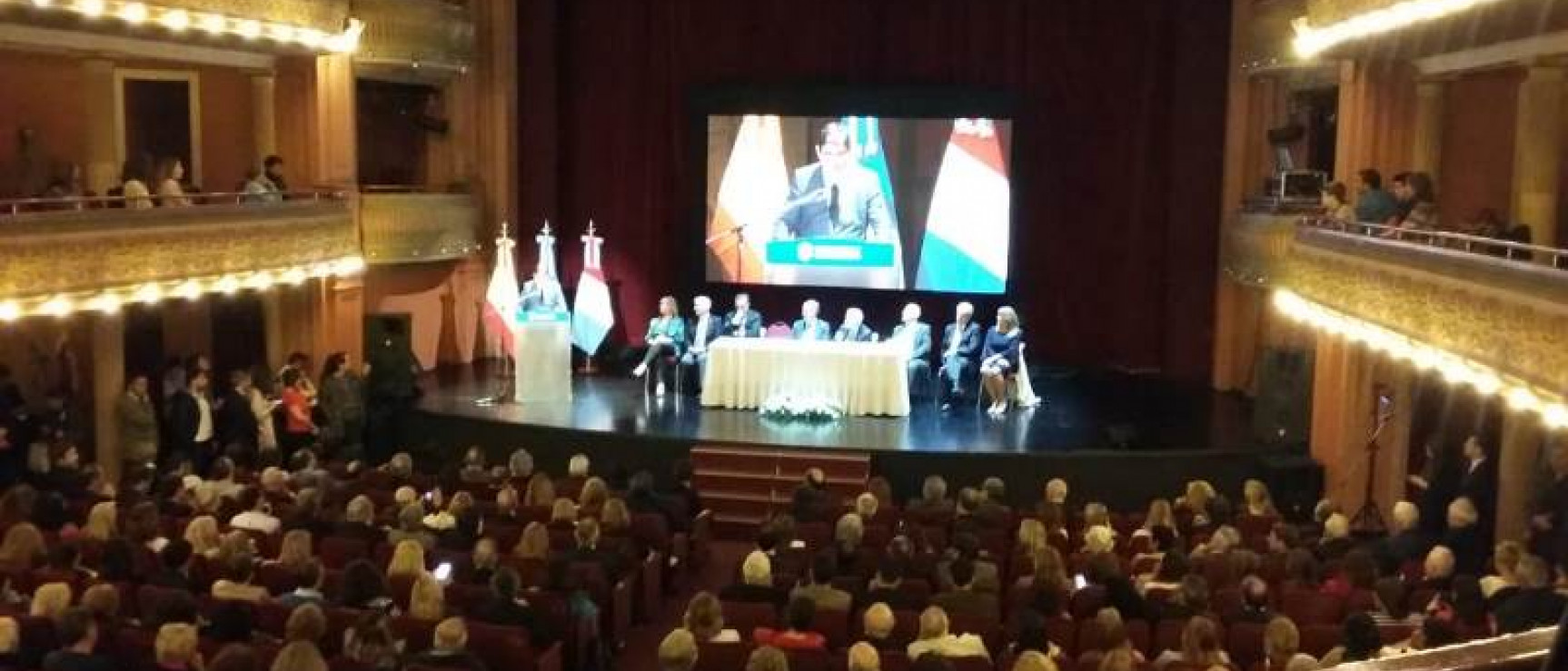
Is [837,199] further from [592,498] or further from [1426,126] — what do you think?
[592,498]

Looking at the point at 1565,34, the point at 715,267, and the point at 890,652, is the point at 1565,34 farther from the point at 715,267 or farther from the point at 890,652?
the point at 715,267

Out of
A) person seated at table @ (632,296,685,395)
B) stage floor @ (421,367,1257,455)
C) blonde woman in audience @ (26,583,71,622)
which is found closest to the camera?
blonde woman in audience @ (26,583,71,622)

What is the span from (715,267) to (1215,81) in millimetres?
8040

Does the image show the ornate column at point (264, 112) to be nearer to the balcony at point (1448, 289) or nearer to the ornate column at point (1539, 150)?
the balcony at point (1448, 289)

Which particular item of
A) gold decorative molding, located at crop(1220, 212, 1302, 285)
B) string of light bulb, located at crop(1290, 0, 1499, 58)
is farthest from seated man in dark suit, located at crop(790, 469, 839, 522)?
gold decorative molding, located at crop(1220, 212, 1302, 285)

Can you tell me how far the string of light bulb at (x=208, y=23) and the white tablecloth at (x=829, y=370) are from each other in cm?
640

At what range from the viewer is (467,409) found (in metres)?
18.7

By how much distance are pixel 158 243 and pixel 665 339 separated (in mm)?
6644

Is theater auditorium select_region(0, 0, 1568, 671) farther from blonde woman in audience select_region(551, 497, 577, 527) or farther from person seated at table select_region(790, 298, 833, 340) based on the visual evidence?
person seated at table select_region(790, 298, 833, 340)

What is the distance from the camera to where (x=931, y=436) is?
17375mm

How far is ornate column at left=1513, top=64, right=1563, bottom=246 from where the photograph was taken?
1471 cm

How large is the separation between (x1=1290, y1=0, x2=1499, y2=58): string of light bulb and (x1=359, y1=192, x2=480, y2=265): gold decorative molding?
1214 cm

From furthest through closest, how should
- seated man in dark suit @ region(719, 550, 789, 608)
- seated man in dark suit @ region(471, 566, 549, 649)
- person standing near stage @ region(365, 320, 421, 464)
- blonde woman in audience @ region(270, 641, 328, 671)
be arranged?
person standing near stage @ region(365, 320, 421, 464) < seated man in dark suit @ region(719, 550, 789, 608) < seated man in dark suit @ region(471, 566, 549, 649) < blonde woman in audience @ region(270, 641, 328, 671)

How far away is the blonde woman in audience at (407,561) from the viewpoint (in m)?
9.86
